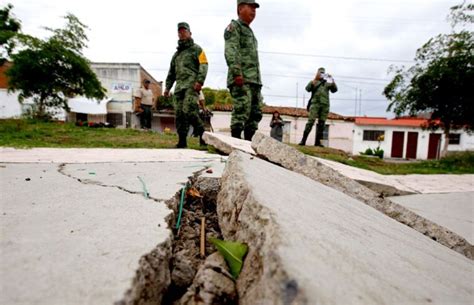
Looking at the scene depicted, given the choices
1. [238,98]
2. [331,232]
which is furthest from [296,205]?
[238,98]

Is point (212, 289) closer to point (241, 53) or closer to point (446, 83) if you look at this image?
point (241, 53)

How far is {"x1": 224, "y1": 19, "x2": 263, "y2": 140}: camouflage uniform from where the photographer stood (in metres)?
3.30

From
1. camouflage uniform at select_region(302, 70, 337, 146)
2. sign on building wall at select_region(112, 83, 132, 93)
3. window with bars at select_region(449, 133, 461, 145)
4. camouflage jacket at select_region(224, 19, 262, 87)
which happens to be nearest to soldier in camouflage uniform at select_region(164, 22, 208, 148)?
camouflage jacket at select_region(224, 19, 262, 87)

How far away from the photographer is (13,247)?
570mm

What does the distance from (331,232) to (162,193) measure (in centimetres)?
67

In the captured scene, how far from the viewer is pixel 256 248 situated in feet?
1.73

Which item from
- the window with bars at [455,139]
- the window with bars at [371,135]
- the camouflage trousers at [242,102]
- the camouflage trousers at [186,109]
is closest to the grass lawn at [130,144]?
the camouflage trousers at [186,109]

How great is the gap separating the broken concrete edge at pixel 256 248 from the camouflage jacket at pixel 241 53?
→ 2.69 metres

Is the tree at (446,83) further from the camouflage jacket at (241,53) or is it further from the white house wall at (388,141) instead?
the white house wall at (388,141)

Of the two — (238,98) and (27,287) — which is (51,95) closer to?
(238,98)

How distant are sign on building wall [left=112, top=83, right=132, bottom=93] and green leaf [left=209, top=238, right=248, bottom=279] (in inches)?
900

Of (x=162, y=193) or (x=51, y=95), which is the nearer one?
(x=162, y=193)

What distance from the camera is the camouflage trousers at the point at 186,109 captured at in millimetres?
3836

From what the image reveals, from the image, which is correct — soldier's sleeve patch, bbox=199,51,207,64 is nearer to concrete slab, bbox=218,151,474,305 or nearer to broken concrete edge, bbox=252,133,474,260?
broken concrete edge, bbox=252,133,474,260
